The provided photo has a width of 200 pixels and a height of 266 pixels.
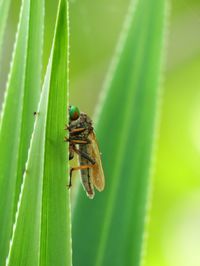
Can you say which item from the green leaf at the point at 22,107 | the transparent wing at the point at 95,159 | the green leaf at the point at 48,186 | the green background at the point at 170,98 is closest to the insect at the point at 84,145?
the transparent wing at the point at 95,159

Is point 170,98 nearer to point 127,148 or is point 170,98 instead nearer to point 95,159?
point 95,159

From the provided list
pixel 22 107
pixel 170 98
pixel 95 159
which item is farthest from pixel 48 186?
pixel 170 98

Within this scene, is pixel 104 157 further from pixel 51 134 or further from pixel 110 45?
pixel 110 45

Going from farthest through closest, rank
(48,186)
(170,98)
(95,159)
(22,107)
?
(170,98) < (95,159) < (22,107) < (48,186)

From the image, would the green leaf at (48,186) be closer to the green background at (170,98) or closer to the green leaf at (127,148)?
the green leaf at (127,148)

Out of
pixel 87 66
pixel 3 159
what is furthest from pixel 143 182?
pixel 87 66
